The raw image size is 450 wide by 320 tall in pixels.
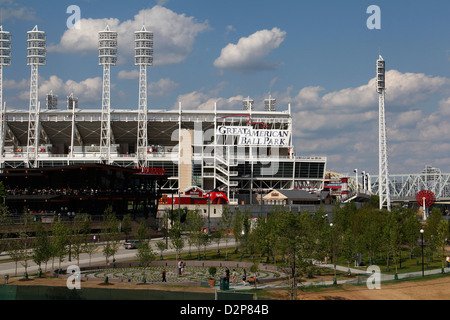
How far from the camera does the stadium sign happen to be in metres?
158

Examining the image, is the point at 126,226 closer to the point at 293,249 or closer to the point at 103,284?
the point at 103,284

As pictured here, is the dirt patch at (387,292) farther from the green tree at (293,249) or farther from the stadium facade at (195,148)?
the stadium facade at (195,148)

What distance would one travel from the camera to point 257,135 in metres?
160

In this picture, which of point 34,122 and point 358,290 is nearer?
point 358,290

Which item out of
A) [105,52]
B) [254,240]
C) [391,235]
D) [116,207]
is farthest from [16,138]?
[391,235]

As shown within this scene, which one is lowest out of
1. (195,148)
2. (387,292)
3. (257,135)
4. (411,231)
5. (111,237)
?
(387,292)

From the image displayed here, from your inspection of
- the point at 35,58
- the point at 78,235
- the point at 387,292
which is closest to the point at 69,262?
the point at 78,235

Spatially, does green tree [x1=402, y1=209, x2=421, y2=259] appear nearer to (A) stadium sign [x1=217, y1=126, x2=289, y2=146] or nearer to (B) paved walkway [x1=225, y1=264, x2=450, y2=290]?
(B) paved walkway [x1=225, y1=264, x2=450, y2=290]

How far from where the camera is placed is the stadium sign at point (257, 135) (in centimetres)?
15762

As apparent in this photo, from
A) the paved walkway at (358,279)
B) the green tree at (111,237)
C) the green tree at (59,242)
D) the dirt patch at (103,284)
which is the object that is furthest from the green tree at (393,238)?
the green tree at (59,242)

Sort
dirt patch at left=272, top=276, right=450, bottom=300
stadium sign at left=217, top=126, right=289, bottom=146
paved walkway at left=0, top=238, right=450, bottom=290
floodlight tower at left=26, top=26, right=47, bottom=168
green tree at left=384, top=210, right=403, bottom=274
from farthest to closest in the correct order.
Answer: stadium sign at left=217, top=126, right=289, bottom=146, floodlight tower at left=26, top=26, right=47, bottom=168, green tree at left=384, top=210, right=403, bottom=274, paved walkway at left=0, top=238, right=450, bottom=290, dirt patch at left=272, top=276, right=450, bottom=300

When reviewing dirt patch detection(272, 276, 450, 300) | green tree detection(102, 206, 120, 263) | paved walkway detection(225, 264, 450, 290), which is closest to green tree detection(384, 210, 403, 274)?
paved walkway detection(225, 264, 450, 290)
